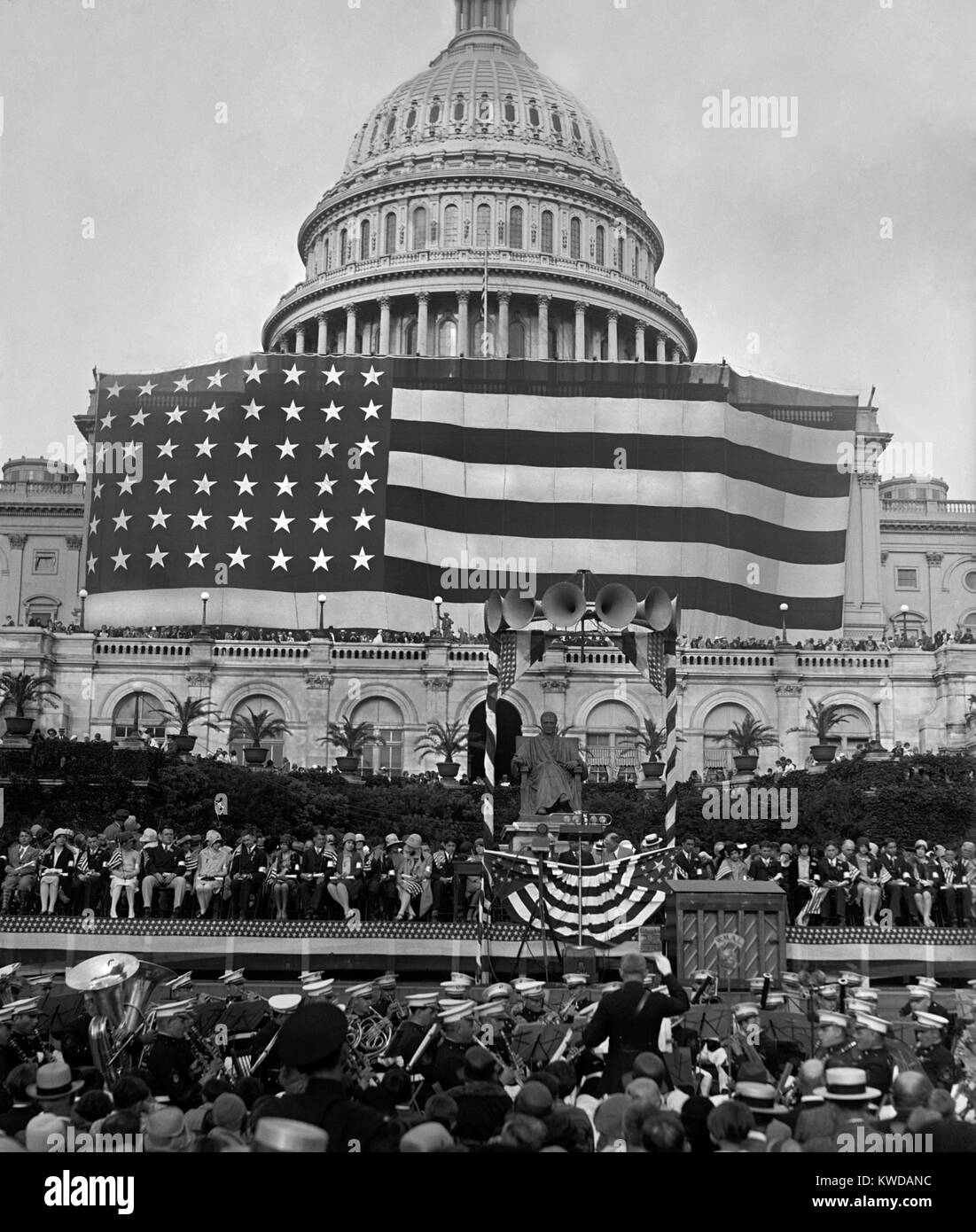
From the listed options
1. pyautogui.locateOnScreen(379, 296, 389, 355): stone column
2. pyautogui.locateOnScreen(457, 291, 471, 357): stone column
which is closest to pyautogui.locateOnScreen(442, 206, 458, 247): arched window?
pyautogui.locateOnScreen(457, 291, 471, 357): stone column

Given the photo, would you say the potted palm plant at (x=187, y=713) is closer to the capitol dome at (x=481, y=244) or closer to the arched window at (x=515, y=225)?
the capitol dome at (x=481, y=244)

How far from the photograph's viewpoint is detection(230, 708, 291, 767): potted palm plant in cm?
5181

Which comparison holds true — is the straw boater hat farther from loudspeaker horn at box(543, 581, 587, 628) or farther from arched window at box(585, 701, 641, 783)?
arched window at box(585, 701, 641, 783)

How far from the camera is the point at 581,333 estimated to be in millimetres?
90188

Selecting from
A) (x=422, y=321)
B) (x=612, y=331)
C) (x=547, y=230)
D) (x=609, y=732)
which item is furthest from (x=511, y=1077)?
(x=547, y=230)

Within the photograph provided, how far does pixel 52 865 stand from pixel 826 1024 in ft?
54.9

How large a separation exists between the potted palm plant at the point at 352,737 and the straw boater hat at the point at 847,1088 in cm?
4088

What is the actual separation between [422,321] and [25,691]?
44987 mm

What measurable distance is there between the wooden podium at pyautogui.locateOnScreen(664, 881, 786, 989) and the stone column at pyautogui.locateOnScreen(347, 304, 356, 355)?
75045 millimetres

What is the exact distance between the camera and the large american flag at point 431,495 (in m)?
64.9

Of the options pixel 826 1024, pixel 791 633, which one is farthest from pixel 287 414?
pixel 826 1024

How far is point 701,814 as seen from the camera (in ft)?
134

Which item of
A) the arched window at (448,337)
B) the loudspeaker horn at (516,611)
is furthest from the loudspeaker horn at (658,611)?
the arched window at (448,337)
